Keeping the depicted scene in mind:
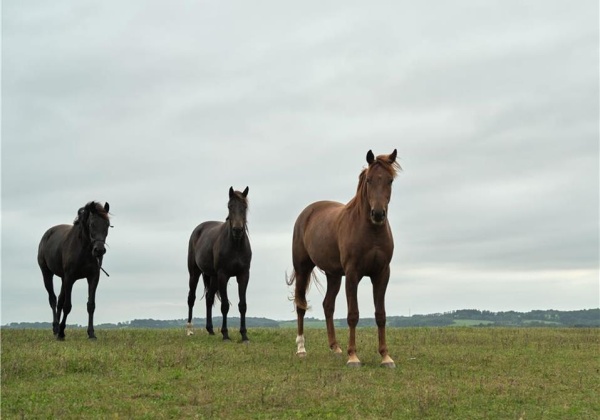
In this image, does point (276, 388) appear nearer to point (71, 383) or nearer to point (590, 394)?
point (71, 383)

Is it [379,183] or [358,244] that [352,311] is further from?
[379,183]

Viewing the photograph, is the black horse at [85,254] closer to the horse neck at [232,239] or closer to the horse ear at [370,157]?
the horse neck at [232,239]

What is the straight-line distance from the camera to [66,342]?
16438 mm

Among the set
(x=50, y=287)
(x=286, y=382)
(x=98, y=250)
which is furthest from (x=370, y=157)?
(x=50, y=287)

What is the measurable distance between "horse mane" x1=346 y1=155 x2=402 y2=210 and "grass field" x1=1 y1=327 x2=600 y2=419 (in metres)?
3.10

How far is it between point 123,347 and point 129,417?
700 cm

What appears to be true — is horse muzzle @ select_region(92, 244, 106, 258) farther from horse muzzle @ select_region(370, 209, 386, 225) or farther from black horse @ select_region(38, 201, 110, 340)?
horse muzzle @ select_region(370, 209, 386, 225)

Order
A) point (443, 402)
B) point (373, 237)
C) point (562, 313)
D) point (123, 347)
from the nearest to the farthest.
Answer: point (443, 402), point (373, 237), point (123, 347), point (562, 313)

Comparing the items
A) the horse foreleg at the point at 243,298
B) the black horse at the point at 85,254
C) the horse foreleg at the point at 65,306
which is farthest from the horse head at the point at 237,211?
the horse foreleg at the point at 65,306

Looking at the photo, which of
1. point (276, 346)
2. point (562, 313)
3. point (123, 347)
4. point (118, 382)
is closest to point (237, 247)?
point (276, 346)

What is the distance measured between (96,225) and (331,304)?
6.57 metres

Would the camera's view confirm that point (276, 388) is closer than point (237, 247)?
Yes

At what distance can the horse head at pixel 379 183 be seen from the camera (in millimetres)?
11422

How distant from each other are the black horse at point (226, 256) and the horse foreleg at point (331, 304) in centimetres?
347
